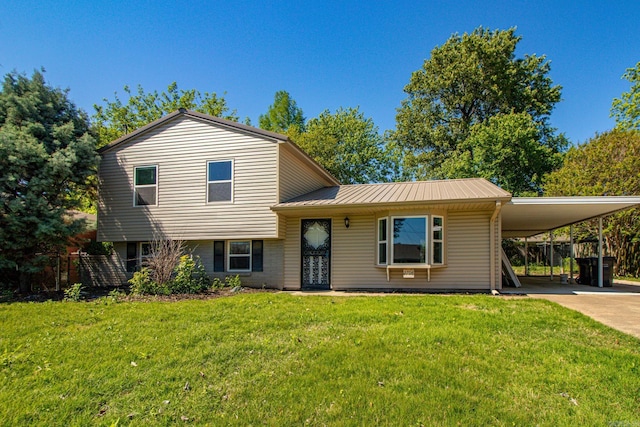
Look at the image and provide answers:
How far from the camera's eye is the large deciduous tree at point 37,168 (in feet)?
32.4

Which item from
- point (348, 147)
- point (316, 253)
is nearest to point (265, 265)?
point (316, 253)

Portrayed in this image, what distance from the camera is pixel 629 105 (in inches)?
870

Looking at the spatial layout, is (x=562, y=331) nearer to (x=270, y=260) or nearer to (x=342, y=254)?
(x=342, y=254)

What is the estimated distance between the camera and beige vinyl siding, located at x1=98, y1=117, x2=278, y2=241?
11.1 m

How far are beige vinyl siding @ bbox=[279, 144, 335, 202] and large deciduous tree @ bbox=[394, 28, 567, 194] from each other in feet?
39.4

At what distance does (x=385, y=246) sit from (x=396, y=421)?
7.47 meters

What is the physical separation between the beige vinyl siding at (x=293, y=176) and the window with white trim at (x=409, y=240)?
3426mm

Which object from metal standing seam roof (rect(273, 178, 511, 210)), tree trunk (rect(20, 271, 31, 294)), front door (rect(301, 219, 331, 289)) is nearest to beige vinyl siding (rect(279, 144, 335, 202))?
metal standing seam roof (rect(273, 178, 511, 210))

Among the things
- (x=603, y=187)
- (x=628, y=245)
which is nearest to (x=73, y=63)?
(x=603, y=187)

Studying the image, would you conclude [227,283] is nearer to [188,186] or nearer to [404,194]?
[188,186]

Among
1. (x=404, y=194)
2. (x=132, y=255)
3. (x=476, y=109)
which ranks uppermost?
(x=476, y=109)

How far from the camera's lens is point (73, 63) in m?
12.9

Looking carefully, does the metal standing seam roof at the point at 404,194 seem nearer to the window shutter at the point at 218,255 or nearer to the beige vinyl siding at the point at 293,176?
the beige vinyl siding at the point at 293,176

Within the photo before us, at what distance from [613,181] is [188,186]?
17.2m
